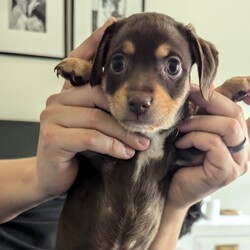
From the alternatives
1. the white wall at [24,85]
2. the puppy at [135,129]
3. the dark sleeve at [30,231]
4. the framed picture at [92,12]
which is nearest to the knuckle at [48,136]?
the puppy at [135,129]

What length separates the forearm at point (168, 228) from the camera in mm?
1184

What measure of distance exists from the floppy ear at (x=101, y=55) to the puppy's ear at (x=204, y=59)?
0.59 ft

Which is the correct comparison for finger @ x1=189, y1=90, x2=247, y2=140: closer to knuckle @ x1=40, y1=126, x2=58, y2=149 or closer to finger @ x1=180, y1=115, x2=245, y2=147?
finger @ x1=180, y1=115, x2=245, y2=147

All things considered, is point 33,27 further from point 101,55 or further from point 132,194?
point 132,194

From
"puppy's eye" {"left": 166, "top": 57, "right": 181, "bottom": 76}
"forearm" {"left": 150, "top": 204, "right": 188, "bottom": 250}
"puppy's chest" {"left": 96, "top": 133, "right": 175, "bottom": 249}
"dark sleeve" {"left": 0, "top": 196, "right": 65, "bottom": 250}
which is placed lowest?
"dark sleeve" {"left": 0, "top": 196, "right": 65, "bottom": 250}

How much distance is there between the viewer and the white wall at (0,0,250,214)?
251 cm

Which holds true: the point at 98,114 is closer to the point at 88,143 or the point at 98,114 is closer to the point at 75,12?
the point at 88,143

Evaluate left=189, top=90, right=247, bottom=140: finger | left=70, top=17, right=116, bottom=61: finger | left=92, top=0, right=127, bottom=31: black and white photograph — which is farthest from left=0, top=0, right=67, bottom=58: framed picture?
left=189, top=90, right=247, bottom=140: finger

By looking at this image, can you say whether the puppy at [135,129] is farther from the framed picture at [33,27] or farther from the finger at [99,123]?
the framed picture at [33,27]

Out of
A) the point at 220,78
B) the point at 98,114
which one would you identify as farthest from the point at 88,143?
the point at 220,78

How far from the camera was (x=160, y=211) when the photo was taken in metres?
1.10

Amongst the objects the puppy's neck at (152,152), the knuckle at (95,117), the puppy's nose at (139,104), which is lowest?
the puppy's neck at (152,152)

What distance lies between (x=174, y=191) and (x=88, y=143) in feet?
0.93

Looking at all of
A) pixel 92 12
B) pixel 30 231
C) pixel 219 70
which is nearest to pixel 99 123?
pixel 30 231
